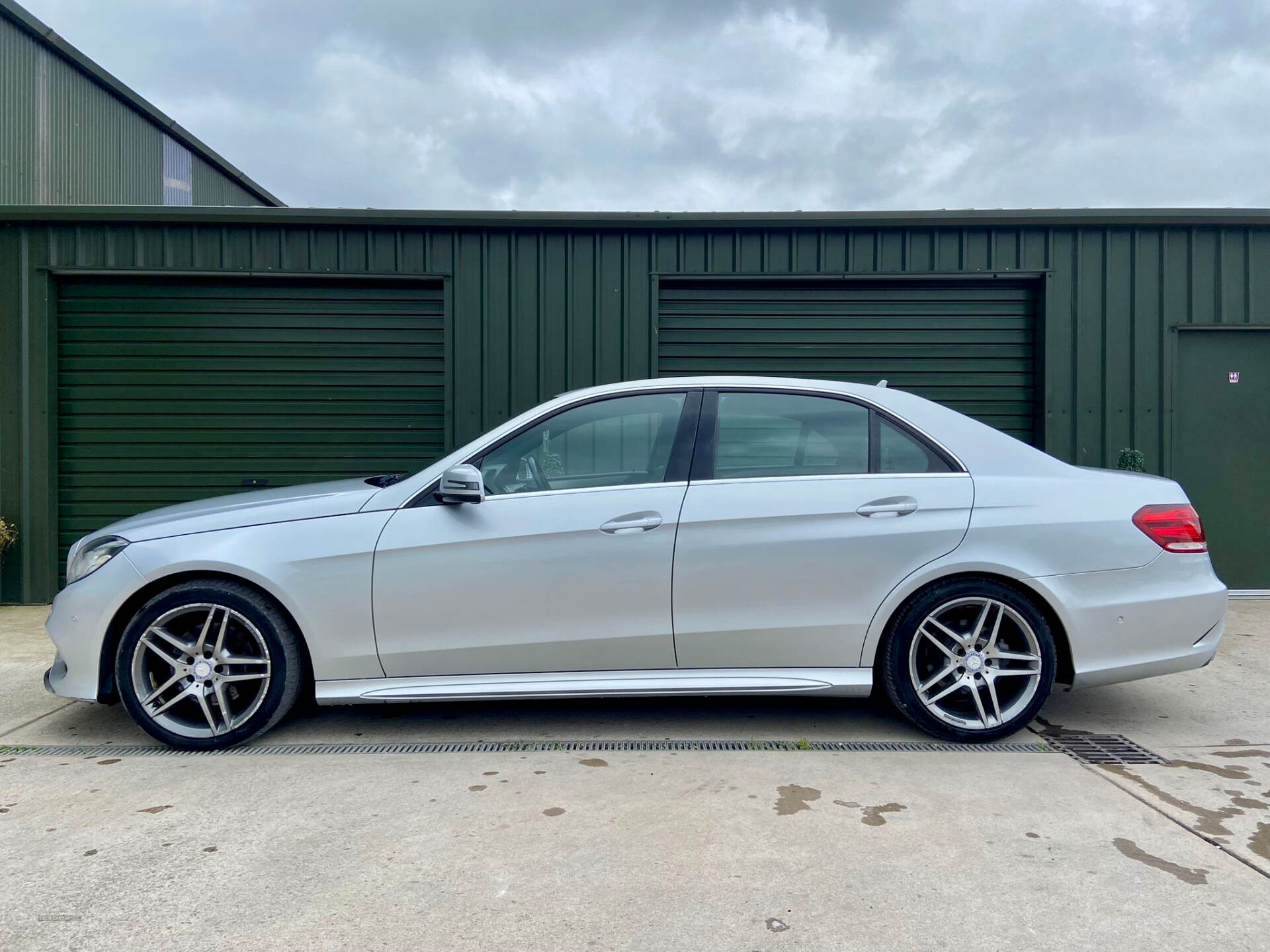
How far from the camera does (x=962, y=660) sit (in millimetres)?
3463

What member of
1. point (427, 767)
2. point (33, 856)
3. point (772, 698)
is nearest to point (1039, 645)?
point (772, 698)

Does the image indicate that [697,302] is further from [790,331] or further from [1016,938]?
[1016,938]

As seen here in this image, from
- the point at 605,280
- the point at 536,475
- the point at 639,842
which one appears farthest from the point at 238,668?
the point at 605,280

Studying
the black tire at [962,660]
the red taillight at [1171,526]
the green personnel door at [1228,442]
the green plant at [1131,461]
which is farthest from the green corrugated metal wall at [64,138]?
the green personnel door at [1228,442]

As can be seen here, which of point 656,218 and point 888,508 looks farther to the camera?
point 656,218

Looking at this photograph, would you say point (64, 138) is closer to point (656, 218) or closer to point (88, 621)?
point (656, 218)

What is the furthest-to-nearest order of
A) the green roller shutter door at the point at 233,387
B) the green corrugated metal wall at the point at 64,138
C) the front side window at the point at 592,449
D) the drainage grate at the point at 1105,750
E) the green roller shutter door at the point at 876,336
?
the green corrugated metal wall at the point at 64,138, the green roller shutter door at the point at 876,336, the green roller shutter door at the point at 233,387, the front side window at the point at 592,449, the drainage grate at the point at 1105,750

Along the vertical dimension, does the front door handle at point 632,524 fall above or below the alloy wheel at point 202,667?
above

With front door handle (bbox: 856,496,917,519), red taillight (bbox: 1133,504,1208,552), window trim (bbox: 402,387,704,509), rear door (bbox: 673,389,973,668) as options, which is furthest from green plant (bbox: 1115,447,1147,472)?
window trim (bbox: 402,387,704,509)

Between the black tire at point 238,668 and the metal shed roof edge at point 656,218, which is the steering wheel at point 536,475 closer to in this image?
the black tire at point 238,668

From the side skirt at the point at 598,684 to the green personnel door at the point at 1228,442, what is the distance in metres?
4.92

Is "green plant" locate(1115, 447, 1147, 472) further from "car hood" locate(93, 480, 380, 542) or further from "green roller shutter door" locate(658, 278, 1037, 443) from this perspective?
"car hood" locate(93, 480, 380, 542)

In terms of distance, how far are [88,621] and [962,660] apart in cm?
369

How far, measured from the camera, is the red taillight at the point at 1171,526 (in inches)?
135
